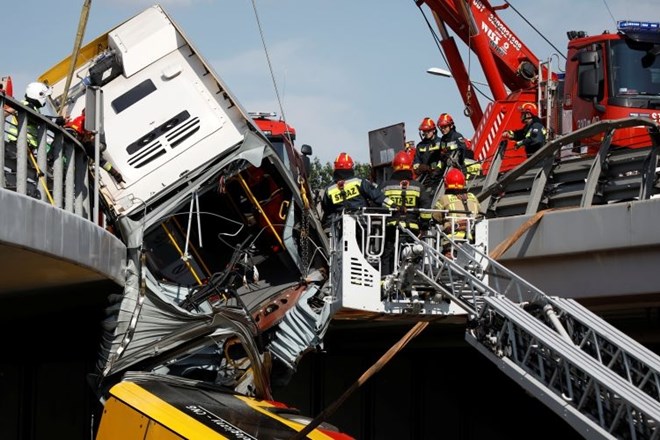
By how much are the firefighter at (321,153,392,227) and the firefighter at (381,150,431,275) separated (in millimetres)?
138

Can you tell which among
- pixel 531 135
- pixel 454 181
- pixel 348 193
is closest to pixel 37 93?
pixel 348 193

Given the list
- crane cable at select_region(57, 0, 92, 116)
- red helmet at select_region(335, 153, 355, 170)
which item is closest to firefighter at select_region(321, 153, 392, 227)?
red helmet at select_region(335, 153, 355, 170)

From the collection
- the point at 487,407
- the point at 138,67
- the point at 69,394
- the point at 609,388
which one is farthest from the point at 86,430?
the point at 609,388

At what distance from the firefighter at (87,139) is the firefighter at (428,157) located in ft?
15.6

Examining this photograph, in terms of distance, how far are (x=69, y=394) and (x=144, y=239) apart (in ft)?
15.0

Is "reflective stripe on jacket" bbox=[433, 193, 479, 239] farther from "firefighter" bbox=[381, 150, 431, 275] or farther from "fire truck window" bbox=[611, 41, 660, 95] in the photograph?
"fire truck window" bbox=[611, 41, 660, 95]

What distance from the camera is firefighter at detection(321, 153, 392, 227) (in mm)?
13899

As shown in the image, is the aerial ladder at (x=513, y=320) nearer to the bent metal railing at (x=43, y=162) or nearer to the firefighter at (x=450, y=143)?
the bent metal railing at (x=43, y=162)

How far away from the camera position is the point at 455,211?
13.0m

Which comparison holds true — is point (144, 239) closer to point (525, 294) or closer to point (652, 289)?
point (525, 294)

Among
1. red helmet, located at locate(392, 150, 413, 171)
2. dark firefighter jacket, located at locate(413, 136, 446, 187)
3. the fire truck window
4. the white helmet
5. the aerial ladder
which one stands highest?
the fire truck window

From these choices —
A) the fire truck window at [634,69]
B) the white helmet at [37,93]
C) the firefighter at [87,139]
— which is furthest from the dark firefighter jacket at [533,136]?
the white helmet at [37,93]

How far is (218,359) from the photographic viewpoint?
46.0 feet

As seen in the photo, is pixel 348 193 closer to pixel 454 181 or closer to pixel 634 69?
pixel 454 181
